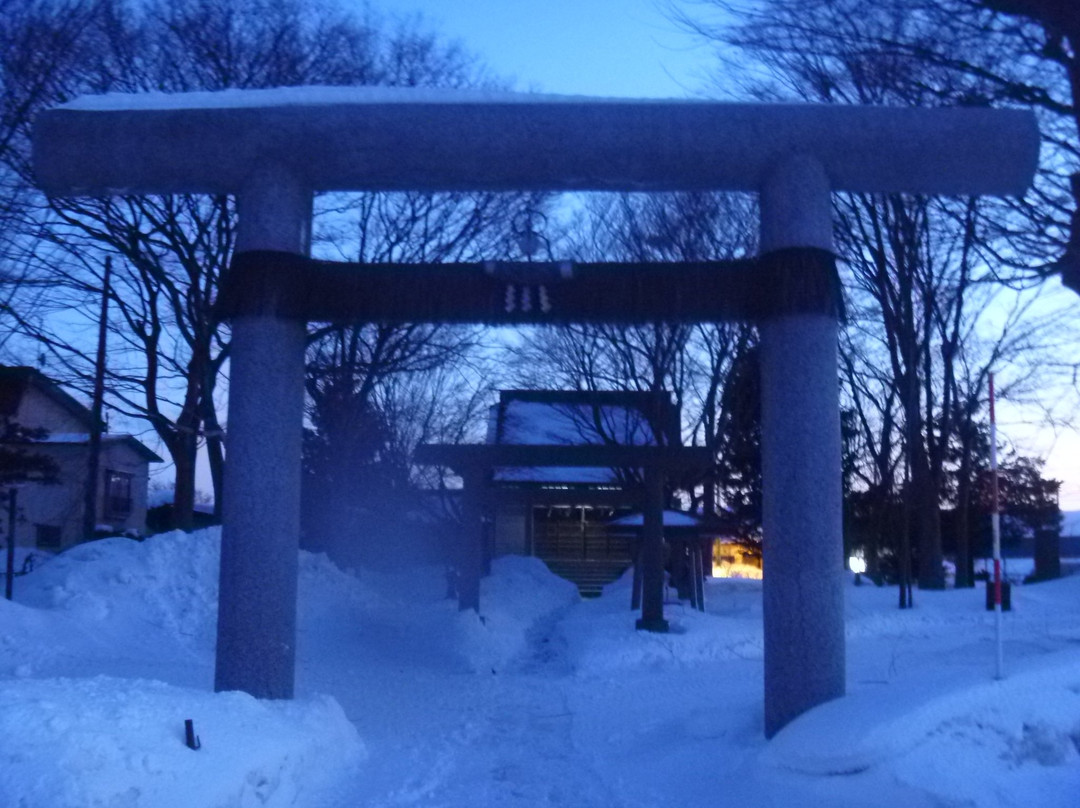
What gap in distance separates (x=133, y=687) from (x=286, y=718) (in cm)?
153

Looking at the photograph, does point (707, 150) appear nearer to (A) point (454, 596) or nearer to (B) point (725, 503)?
(A) point (454, 596)

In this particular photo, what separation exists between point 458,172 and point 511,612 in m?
17.2

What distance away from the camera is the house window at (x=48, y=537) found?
40.9 m

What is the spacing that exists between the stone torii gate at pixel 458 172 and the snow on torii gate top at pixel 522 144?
14 millimetres

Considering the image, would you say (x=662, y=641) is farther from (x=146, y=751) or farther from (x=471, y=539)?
(x=146, y=751)

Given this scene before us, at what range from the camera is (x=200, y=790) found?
7.66 metres

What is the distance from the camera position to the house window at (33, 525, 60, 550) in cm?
4088

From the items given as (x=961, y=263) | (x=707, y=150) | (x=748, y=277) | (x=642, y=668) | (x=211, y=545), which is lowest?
(x=642, y=668)

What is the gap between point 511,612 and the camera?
27672 mm

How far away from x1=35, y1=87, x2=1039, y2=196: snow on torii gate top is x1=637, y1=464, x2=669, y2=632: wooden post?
10.9 m

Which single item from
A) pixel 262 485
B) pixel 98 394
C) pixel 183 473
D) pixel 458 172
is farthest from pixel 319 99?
pixel 183 473

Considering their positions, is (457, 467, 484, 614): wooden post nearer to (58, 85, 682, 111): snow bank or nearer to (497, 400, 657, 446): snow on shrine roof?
(497, 400, 657, 446): snow on shrine roof

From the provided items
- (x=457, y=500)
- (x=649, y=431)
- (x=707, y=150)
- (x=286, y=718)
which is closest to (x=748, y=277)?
(x=707, y=150)

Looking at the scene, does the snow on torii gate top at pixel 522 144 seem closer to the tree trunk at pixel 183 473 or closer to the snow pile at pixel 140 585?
the snow pile at pixel 140 585
